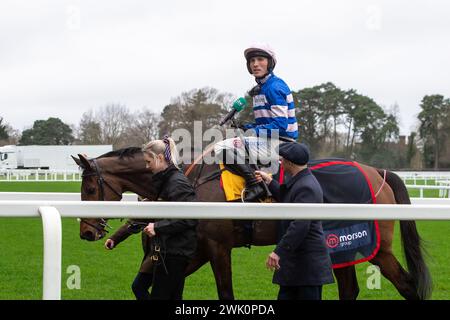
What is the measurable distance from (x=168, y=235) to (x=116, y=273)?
338cm

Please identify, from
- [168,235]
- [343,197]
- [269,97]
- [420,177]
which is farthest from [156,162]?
[420,177]

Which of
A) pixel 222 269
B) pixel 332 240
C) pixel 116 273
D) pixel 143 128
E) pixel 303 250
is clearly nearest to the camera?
pixel 303 250

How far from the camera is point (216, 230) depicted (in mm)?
4531

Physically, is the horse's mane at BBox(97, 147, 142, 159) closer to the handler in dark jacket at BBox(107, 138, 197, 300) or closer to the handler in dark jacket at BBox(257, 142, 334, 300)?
the handler in dark jacket at BBox(107, 138, 197, 300)

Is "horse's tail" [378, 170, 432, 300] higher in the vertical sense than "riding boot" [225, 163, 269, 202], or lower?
lower

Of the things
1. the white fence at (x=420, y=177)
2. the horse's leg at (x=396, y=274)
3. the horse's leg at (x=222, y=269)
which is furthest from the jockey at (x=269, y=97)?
the white fence at (x=420, y=177)

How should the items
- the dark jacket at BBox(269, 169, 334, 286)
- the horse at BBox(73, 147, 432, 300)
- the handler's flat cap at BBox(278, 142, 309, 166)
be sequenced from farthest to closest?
the horse at BBox(73, 147, 432, 300) → the handler's flat cap at BBox(278, 142, 309, 166) → the dark jacket at BBox(269, 169, 334, 286)

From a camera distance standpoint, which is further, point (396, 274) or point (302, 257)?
point (396, 274)

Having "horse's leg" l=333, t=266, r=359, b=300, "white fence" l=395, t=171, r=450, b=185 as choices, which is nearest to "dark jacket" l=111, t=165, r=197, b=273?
"horse's leg" l=333, t=266, r=359, b=300

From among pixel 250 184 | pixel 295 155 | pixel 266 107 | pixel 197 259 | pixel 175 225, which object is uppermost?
pixel 266 107

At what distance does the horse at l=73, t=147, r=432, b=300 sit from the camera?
15.1 ft

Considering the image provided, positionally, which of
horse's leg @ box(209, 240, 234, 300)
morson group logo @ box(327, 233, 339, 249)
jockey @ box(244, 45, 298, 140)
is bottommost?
horse's leg @ box(209, 240, 234, 300)

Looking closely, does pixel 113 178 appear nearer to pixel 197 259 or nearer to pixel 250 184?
pixel 197 259

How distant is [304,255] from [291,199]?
317mm
